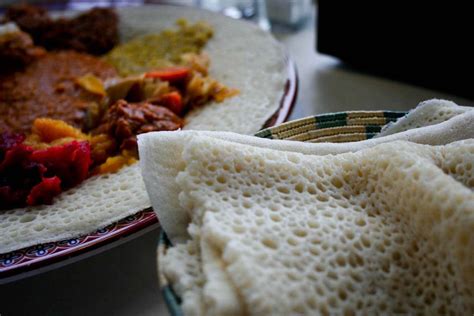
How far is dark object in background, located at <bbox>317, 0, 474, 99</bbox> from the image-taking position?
1276mm

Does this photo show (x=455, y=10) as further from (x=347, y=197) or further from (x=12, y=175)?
(x=12, y=175)

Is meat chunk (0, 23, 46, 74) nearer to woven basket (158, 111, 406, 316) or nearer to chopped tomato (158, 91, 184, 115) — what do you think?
chopped tomato (158, 91, 184, 115)

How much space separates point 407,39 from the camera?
138 cm

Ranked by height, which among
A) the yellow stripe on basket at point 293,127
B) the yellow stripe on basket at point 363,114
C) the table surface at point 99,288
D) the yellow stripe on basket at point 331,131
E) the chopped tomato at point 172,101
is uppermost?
the yellow stripe on basket at point 363,114

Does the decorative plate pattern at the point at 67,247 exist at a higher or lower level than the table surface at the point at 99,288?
higher

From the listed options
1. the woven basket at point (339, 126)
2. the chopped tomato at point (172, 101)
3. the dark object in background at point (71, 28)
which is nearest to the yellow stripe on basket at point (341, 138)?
the woven basket at point (339, 126)

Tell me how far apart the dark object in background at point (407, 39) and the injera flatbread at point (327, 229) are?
759mm

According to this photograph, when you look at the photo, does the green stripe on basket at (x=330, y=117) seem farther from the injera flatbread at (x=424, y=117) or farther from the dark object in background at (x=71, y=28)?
the dark object in background at (x=71, y=28)

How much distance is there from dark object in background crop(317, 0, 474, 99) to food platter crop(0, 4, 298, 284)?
977 mm

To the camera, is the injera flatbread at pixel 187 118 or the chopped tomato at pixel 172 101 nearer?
the injera flatbread at pixel 187 118

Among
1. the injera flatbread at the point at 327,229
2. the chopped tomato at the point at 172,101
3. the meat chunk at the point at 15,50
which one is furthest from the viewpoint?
the meat chunk at the point at 15,50

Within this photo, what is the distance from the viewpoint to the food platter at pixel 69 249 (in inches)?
28.4

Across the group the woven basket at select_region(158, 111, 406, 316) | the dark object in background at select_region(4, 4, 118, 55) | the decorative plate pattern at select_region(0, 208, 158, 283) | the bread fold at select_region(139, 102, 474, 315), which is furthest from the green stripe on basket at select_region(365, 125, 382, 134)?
the dark object in background at select_region(4, 4, 118, 55)

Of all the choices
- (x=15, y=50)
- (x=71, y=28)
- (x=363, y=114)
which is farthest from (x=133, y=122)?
(x=71, y=28)
